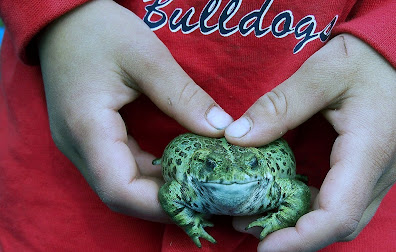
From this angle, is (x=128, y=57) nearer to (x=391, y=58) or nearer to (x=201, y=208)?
(x=201, y=208)

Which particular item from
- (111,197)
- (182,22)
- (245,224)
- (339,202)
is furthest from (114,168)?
(339,202)

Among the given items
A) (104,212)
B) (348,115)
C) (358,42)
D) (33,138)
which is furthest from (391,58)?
(33,138)

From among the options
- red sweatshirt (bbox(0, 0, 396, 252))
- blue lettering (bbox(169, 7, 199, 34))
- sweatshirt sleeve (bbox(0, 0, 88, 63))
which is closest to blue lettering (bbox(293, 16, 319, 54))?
red sweatshirt (bbox(0, 0, 396, 252))

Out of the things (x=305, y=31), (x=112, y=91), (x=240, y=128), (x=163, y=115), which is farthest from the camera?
(x=163, y=115)

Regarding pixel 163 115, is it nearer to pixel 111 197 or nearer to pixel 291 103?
pixel 111 197

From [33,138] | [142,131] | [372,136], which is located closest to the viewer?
[372,136]

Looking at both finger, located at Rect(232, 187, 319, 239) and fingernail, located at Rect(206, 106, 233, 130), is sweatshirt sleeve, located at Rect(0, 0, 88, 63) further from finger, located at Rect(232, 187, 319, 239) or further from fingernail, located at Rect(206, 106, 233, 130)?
finger, located at Rect(232, 187, 319, 239)
